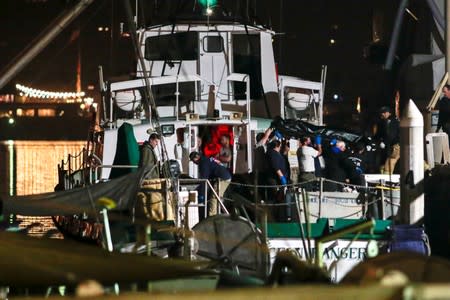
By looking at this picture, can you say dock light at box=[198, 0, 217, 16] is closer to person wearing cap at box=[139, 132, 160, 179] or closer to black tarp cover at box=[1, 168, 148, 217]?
person wearing cap at box=[139, 132, 160, 179]

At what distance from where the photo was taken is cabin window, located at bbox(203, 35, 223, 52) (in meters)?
29.0

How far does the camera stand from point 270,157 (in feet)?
72.8

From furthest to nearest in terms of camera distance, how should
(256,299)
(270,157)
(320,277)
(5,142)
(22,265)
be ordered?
(5,142), (270,157), (22,265), (320,277), (256,299)

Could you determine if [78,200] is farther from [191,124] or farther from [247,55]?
[247,55]

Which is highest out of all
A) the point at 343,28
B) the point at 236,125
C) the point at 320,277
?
the point at 343,28

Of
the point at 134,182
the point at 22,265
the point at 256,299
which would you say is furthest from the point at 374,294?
the point at 134,182

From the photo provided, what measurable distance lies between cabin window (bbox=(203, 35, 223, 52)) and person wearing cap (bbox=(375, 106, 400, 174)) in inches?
269

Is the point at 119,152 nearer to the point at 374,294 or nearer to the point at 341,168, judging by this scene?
the point at 341,168

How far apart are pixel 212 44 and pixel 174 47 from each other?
99 centimetres

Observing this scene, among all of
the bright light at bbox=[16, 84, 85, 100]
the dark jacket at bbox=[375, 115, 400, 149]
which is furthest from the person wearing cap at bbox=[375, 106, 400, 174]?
the bright light at bbox=[16, 84, 85, 100]

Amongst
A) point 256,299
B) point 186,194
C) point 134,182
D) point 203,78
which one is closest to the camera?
point 256,299

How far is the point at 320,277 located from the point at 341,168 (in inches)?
595

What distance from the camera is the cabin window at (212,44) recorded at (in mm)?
28953

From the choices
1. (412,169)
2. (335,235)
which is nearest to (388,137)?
(412,169)
